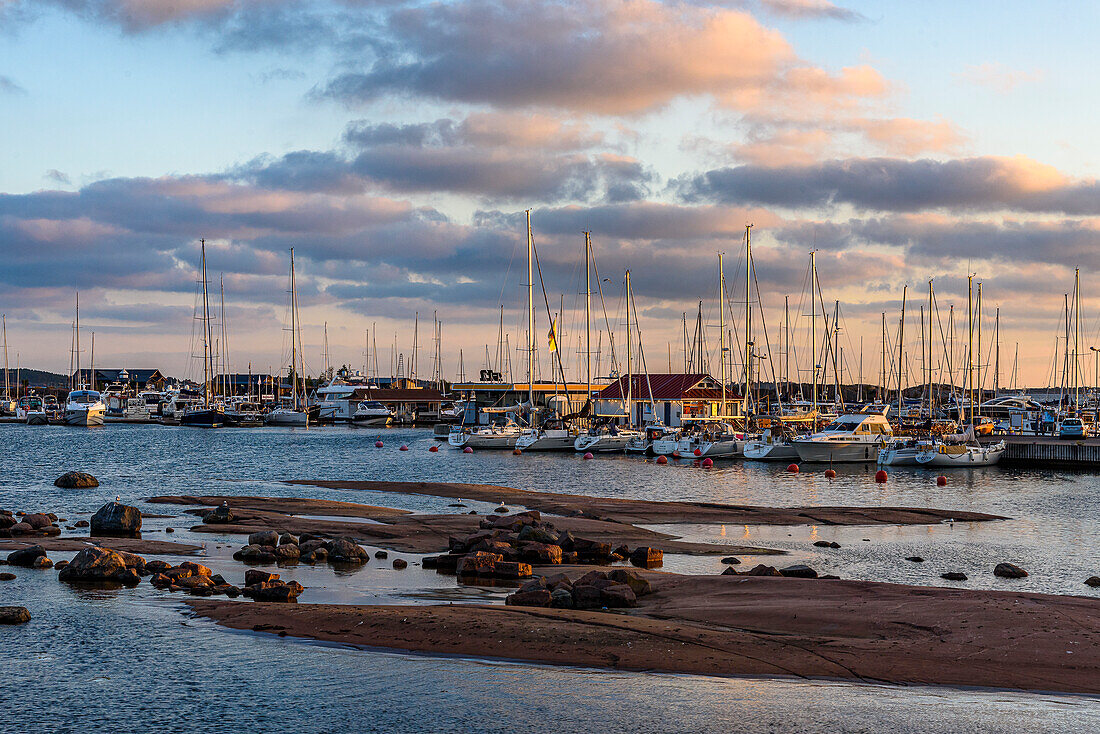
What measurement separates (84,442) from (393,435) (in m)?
42.5

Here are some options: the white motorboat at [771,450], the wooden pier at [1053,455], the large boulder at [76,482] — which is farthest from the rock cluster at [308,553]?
the wooden pier at [1053,455]

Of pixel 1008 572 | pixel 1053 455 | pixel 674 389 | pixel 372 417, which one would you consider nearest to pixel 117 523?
pixel 1008 572

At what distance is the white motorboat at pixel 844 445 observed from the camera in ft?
274

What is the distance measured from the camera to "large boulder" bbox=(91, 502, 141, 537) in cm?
3825

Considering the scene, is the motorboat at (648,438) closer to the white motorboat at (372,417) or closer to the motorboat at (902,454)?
the motorboat at (902,454)

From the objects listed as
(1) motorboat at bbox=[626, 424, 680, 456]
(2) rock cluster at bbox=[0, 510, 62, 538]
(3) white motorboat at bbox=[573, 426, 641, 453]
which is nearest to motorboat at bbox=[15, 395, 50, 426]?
(3) white motorboat at bbox=[573, 426, 641, 453]

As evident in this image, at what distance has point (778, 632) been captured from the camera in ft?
73.7

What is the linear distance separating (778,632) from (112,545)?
23259 millimetres

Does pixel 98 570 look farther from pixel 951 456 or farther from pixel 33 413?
pixel 33 413

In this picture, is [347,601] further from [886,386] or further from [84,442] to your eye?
[886,386]

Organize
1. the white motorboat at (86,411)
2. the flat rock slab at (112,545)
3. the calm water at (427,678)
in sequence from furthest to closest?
the white motorboat at (86,411), the flat rock slab at (112,545), the calm water at (427,678)

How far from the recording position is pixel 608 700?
18.0 meters

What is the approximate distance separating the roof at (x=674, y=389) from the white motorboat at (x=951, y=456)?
140 ft

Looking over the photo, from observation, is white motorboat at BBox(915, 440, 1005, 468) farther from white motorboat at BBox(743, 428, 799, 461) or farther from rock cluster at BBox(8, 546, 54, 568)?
rock cluster at BBox(8, 546, 54, 568)
